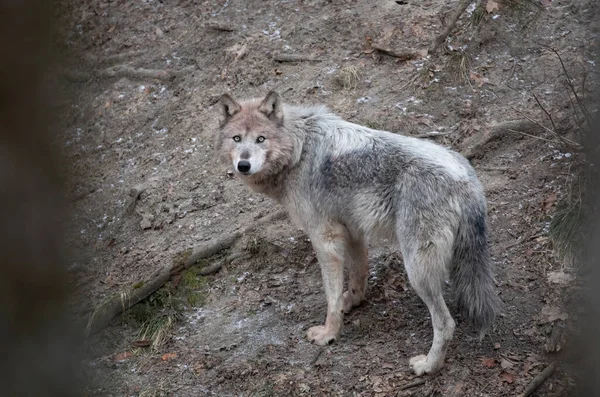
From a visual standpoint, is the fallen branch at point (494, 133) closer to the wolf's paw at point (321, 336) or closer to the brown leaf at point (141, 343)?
the wolf's paw at point (321, 336)

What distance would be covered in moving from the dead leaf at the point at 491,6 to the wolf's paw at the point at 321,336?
5.97m

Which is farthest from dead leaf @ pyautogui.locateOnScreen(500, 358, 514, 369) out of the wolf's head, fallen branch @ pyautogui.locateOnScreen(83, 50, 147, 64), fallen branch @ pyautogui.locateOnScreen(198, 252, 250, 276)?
fallen branch @ pyautogui.locateOnScreen(83, 50, 147, 64)

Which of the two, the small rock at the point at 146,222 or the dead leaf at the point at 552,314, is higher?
the small rock at the point at 146,222

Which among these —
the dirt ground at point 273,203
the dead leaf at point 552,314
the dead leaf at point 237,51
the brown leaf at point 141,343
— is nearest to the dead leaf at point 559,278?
the dirt ground at point 273,203

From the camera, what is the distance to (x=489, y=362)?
6234mm

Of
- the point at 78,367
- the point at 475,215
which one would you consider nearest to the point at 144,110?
the point at 475,215

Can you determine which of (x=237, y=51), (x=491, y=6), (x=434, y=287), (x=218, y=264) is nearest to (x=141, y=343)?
(x=218, y=264)

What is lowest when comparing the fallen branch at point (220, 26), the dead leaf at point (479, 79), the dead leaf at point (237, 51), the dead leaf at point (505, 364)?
the dead leaf at point (505, 364)

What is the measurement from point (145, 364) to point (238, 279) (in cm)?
156

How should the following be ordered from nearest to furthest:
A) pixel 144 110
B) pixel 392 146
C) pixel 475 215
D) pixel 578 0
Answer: pixel 475 215, pixel 392 146, pixel 578 0, pixel 144 110

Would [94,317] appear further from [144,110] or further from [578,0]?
[578,0]

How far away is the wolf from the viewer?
19.9 feet

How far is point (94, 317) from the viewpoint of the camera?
8.01 metres

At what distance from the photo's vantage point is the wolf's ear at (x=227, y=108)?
23.2 feet
